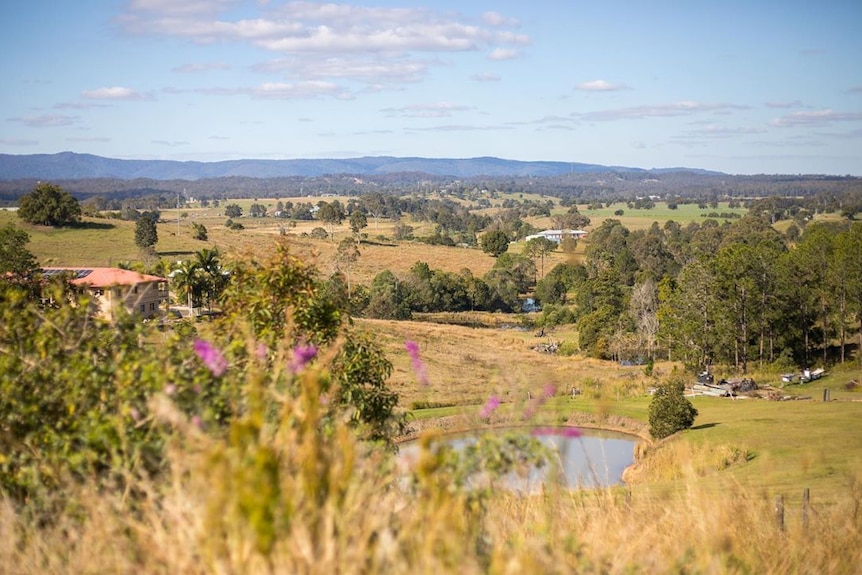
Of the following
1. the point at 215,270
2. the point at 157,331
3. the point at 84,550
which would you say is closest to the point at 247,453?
the point at 84,550

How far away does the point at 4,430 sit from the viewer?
575 cm

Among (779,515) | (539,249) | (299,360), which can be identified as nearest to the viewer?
(299,360)

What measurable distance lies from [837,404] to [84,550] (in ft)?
104

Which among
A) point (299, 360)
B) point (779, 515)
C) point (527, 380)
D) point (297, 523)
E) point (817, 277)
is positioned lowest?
point (817, 277)

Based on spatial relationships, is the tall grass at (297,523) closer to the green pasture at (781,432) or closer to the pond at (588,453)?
the pond at (588,453)

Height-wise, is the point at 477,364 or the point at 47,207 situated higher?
the point at 47,207

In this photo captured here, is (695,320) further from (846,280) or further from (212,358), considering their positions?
(212,358)

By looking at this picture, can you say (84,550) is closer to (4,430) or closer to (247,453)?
(247,453)

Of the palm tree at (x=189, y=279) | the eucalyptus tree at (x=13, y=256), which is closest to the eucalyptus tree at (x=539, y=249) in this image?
the palm tree at (x=189, y=279)

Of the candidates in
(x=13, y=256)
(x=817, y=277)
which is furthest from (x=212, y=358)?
(x=817, y=277)

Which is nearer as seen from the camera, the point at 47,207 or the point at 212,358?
the point at 212,358

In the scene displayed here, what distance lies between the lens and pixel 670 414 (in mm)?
27484

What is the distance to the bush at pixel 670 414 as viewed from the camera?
90.1 ft

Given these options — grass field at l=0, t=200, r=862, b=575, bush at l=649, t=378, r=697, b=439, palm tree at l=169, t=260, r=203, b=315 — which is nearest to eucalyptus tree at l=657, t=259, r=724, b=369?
bush at l=649, t=378, r=697, b=439
